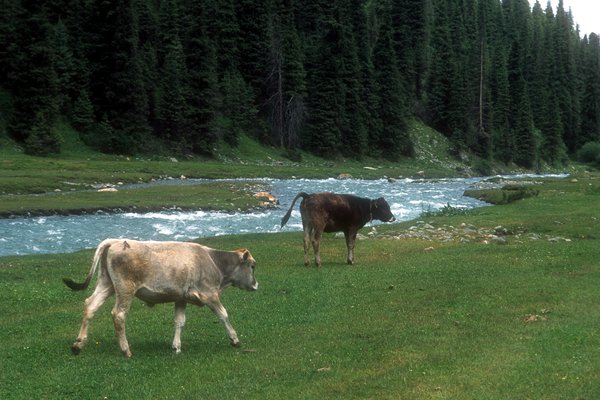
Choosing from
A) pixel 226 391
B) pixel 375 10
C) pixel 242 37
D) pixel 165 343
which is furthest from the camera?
pixel 375 10

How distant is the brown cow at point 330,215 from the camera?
23734 mm

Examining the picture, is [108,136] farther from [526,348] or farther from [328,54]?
[526,348]

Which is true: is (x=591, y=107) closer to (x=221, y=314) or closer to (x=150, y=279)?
(x=221, y=314)

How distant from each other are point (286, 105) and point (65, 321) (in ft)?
279

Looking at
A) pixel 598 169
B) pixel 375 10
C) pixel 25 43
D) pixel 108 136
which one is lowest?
pixel 598 169

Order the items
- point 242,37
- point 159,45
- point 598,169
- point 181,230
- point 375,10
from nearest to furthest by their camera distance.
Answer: point 181,230 → point 159,45 → point 242,37 → point 598,169 → point 375,10

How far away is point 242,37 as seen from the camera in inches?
4016

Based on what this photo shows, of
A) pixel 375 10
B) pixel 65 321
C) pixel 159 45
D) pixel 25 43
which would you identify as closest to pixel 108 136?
pixel 25 43

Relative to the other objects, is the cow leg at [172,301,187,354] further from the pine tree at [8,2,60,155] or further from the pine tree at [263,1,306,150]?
the pine tree at [263,1,306,150]

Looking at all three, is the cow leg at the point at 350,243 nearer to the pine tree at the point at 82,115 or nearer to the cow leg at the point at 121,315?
the cow leg at the point at 121,315

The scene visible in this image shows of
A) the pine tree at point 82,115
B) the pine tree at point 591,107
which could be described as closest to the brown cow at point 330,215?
the pine tree at point 82,115

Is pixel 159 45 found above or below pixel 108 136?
above

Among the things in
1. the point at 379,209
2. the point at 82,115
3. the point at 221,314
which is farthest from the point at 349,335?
the point at 82,115

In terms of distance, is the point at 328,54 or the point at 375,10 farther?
the point at 375,10
